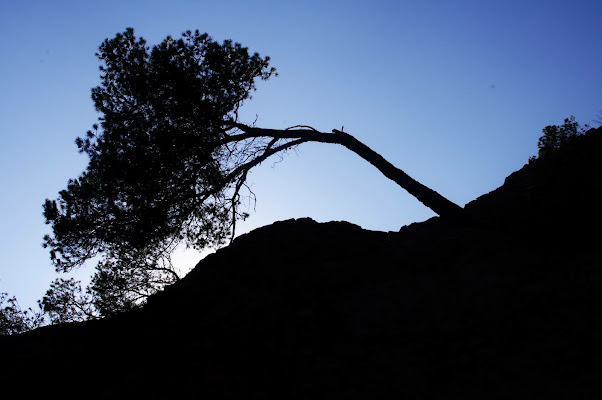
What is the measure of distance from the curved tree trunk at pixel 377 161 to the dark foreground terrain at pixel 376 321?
0.50 meters

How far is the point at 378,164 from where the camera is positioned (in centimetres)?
1138

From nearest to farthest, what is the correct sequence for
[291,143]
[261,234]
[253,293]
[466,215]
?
[253,293] < [466,215] < [261,234] < [291,143]

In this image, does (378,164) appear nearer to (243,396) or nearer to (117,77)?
(243,396)

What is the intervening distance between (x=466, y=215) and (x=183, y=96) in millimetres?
8665

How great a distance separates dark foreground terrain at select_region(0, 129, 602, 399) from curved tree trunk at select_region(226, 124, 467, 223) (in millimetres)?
496

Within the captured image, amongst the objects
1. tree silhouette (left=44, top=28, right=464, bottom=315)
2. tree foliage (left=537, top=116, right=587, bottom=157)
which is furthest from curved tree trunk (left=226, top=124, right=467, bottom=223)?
tree foliage (left=537, top=116, right=587, bottom=157)

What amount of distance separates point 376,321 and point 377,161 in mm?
5414

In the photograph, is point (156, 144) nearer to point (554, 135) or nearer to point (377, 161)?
point (377, 161)

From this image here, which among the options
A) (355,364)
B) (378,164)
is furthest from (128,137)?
(355,364)

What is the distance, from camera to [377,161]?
11.4 meters

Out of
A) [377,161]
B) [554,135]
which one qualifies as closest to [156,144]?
[377,161]

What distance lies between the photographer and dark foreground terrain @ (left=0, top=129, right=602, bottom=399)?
5.82 meters

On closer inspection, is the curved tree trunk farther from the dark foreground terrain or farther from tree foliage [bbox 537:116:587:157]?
tree foliage [bbox 537:116:587:157]

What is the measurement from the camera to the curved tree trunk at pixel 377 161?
1059cm
